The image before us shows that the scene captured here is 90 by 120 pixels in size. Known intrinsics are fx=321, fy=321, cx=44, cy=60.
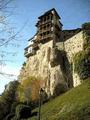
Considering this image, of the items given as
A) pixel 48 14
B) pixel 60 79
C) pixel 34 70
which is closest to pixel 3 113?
pixel 60 79

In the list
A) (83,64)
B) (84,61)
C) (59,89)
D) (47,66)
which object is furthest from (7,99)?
(84,61)

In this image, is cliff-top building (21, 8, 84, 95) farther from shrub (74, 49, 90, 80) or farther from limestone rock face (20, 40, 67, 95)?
shrub (74, 49, 90, 80)

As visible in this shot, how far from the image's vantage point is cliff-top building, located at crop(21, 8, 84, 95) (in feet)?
196

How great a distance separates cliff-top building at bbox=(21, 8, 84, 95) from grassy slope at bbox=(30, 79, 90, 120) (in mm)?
9578

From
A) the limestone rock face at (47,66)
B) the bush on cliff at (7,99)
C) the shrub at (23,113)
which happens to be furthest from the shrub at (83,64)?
the bush on cliff at (7,99)

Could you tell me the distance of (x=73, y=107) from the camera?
122 feet

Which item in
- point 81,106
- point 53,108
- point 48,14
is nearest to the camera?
point 81,106

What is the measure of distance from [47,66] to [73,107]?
28906 millimetres

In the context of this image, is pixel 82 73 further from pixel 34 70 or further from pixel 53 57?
pixel 34 70

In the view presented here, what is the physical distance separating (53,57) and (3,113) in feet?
50.3

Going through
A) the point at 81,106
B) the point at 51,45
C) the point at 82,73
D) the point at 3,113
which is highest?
the point at 51,45

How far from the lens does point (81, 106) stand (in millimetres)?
36125

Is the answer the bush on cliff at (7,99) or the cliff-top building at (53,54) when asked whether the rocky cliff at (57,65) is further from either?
the bush on cliff at (7,99)

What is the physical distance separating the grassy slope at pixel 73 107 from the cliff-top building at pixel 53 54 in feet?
31.4
